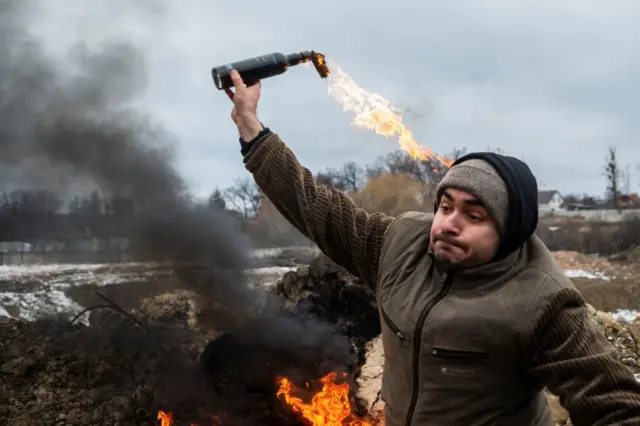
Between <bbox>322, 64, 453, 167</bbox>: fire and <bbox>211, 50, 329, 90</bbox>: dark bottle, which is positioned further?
<bbox>322, 64, 453, 167</bbox>: fire

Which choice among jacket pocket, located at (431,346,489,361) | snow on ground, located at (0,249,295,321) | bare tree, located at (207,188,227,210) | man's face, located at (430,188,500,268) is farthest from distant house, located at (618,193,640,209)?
jacket pocket, located at (431,346,489,361)

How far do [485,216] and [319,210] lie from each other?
2.39ft

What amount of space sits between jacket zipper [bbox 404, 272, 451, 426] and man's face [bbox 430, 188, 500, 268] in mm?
66

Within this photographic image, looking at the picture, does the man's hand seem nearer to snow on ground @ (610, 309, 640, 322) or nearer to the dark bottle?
the dark bottle

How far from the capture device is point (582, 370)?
162 centimetres

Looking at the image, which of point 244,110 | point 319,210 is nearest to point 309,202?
point 319,210

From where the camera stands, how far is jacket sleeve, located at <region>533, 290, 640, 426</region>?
156 cm

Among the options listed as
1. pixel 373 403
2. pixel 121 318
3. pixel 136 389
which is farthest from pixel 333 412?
pixel 121 318

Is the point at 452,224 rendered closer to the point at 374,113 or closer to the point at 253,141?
the point at 253,141

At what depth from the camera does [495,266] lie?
1791 millimetres

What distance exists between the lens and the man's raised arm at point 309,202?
2291 millimetres

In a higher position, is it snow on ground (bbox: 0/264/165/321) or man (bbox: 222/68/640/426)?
man (bbox: 222/68/640/426)

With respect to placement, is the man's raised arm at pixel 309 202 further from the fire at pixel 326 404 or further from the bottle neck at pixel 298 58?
the fire at pixel 326 404

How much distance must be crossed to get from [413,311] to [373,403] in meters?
4.55
